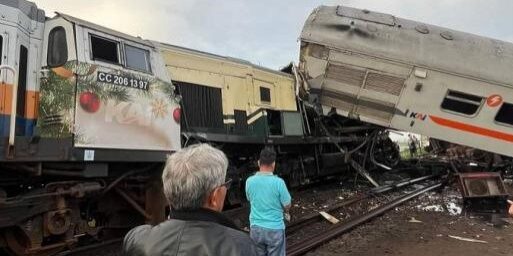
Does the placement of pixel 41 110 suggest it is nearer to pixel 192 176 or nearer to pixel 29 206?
pixel 29 206

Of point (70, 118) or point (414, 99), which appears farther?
point (414, 99)

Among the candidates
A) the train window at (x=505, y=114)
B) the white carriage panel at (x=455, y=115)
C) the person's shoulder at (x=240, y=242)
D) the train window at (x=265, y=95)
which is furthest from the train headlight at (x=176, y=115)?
the train window at (x=505, y=114)

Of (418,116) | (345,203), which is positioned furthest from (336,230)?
(418,116)

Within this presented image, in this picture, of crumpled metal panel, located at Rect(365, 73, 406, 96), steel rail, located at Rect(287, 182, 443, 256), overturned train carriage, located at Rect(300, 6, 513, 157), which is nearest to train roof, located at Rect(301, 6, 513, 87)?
overturned train carriage, located at Rect(300, 6, 513, 157)

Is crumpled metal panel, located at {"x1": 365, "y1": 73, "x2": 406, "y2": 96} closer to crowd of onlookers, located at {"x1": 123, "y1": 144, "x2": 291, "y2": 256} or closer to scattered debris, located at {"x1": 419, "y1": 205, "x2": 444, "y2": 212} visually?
scattered debris, located at {"x1": 419, "y1": 205, "x2": 444, "y2": 212}

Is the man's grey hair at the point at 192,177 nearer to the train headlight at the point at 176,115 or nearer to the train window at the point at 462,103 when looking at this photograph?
the train headlight at the point at 176,115

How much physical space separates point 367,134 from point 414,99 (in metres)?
3.95

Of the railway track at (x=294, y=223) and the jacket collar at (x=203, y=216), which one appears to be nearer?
the jacket collar at (x=203, y=216)

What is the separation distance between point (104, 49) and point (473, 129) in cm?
794

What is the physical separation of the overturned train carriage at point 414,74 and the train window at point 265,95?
1242mm

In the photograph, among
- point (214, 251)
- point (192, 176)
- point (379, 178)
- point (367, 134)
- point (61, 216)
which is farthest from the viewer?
point (379, 178)

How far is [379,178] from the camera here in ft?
55.8

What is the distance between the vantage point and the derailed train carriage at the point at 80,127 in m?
6.03

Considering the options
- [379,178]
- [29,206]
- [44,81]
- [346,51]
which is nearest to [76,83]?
[44,81]
